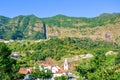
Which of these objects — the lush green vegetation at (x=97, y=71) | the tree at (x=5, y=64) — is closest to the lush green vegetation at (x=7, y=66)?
the tree at (x=5, y=64)

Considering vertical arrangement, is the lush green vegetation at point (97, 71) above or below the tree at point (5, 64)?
below

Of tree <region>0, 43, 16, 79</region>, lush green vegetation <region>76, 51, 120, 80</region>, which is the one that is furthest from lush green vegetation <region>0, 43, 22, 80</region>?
lush green vegetation <region>76, 51, 120, 80</region>

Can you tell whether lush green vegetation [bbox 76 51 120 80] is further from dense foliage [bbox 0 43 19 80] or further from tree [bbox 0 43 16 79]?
tree [bbox 0 43 16 79]

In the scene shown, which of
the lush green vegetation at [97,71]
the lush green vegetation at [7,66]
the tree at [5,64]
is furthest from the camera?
the lush green vegetation at [97,71]

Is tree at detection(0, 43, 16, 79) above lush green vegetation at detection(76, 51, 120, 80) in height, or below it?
above

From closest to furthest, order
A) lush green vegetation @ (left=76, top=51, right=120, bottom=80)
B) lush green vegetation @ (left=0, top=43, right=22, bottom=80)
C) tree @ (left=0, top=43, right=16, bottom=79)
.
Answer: tree @ (left=0, top=43, right=16, bottom=79) → lush green vegetation @ (left=0, top=43, right=22, bottom=80) → lush green vegetation @ (left=76, top=51, right=120, bottom=80)

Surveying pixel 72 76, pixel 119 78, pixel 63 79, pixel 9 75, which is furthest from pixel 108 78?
pixel 72 76

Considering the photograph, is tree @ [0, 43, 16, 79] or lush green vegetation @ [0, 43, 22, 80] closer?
tree @ [0, 43, 16, 79]

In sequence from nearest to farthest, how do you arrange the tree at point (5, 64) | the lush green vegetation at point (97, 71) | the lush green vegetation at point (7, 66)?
the tree at point (5, 64), the lush green vegetation at point (7, 66), the lush green vegetation at point (97, 71)

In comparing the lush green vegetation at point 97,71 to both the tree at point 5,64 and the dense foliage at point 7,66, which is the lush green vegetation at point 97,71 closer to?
the dense foliage at point 7,66

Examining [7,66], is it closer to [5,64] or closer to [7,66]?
[7,66]

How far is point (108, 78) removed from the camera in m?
76.0

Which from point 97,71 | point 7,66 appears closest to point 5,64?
point 7,66

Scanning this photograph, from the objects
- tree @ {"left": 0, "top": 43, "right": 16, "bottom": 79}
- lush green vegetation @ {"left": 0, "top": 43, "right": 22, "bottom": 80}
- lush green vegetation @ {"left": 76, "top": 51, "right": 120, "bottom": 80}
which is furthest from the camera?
lush green vegetation @ {"left": 76, "top": 51, "right": 120, "bottom": 80}
